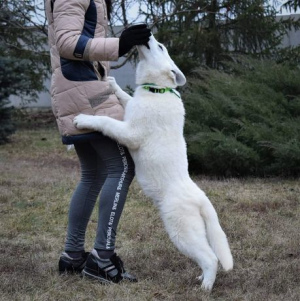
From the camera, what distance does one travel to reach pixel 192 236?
359 cm

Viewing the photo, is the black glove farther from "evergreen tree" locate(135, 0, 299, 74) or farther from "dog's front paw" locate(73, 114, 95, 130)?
"evergreen tree" locate(135, 0, 299, 74)

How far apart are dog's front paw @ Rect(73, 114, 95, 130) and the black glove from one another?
43 centimetres

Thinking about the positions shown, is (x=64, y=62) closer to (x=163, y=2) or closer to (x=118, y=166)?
(x=118, y=166)

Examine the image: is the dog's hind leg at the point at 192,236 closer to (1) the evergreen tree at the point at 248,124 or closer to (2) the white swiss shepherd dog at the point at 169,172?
(2) the white swiss shepherd dog at the point at 169,172

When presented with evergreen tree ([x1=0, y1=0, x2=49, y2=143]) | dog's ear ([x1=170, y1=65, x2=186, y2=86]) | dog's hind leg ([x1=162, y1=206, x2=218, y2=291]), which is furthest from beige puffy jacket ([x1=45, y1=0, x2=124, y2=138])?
evergreen tree ([x1=0, y1=0, x2=49, y2=143])

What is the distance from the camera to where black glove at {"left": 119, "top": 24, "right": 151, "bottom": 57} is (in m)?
3.57

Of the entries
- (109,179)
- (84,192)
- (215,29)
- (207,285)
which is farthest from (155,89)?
(215,29)

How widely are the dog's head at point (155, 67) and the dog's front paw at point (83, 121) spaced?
45 centimetres

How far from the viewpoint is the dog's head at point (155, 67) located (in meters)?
3.88

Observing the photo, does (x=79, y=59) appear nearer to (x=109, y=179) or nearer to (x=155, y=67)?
(x=155, y=67)

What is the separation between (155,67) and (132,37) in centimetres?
35

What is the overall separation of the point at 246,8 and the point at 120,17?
2.59m

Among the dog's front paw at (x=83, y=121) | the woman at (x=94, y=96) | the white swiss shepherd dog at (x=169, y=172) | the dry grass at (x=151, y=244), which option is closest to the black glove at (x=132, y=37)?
the woman at (x=94, y=96)

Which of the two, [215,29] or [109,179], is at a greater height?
[215,29]
